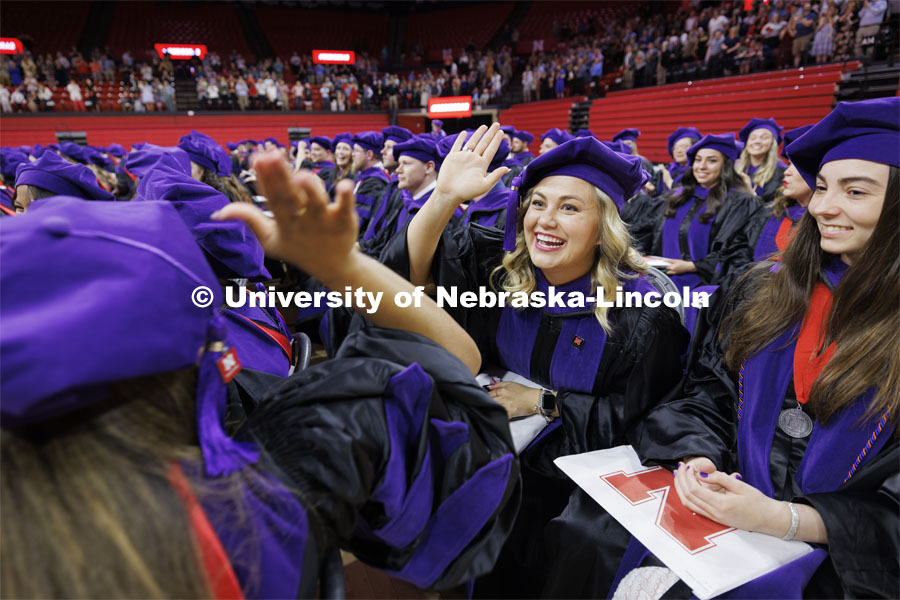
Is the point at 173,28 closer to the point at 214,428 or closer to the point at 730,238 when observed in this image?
the point at 730,238

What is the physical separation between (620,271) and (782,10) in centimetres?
1338

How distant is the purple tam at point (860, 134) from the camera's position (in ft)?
4.40

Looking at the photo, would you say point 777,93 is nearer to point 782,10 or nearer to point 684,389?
point 782,10

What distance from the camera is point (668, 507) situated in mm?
1364

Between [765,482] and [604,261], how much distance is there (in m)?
0.93

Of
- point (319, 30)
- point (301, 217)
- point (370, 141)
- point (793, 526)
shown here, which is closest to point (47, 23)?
point (319, 30)

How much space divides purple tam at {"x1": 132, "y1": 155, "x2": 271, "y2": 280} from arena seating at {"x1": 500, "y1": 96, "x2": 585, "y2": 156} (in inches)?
612

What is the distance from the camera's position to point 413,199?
462 centimetres

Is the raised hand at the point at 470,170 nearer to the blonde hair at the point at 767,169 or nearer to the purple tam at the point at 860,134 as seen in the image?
the purple tam at the point at 860,134

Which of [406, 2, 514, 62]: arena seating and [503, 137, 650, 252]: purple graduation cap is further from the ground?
[406, 2, 514, 62]: arena seating

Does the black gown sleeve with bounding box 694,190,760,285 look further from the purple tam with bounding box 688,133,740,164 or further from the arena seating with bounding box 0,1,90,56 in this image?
the arena seating with bounding box 0,1,90,56

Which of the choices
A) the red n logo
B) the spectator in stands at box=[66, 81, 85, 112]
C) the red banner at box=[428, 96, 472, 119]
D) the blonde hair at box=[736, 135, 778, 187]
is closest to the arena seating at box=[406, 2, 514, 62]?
the spectator in stands at box=[66, 81, 85, 112]

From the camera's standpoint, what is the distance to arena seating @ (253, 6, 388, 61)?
83.1ft

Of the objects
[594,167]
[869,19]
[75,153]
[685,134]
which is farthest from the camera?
[869,19]
